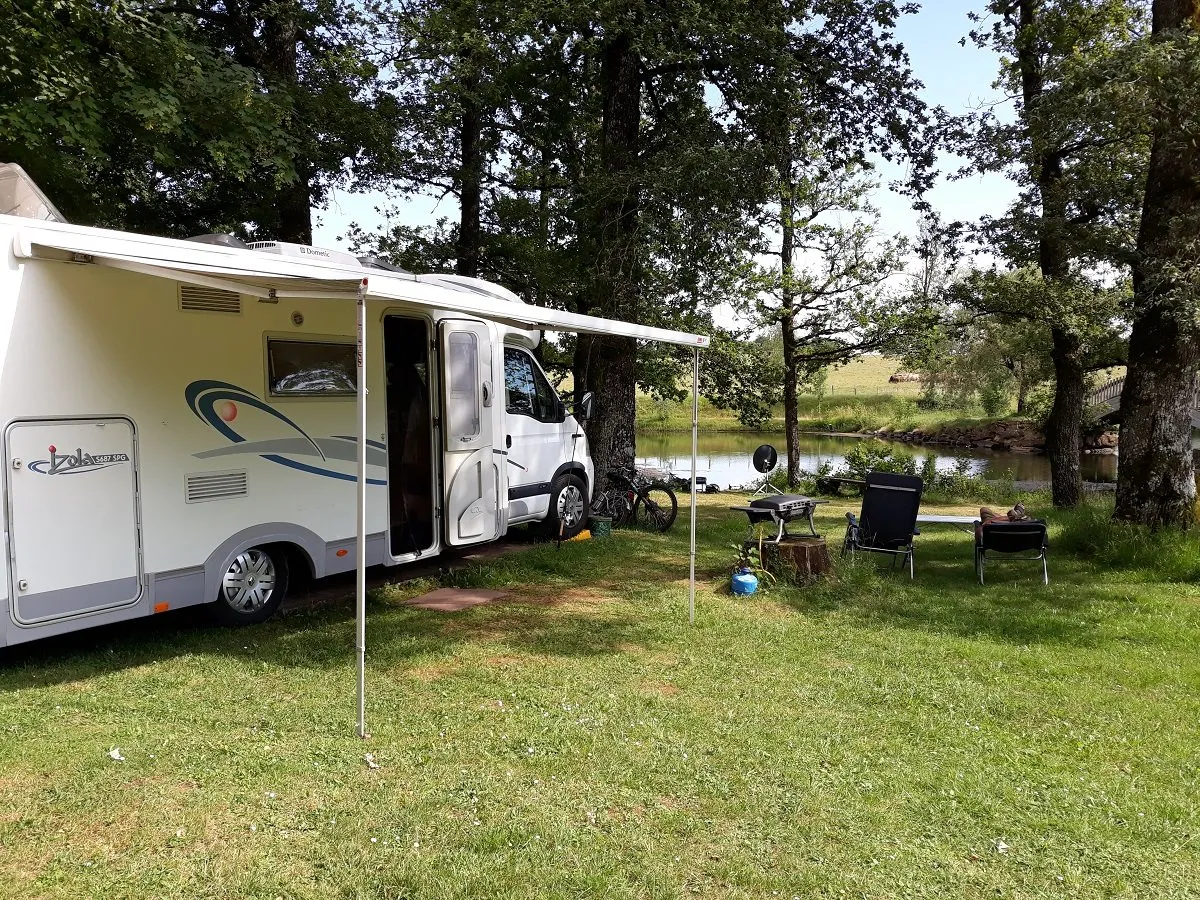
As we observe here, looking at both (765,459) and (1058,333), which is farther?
(1058,333)

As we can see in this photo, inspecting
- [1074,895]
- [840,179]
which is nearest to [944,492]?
[840,179]

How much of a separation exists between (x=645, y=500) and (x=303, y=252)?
5.52 meters

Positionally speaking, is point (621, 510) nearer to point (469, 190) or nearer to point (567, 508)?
point (567, 508)

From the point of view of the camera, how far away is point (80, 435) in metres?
4.71

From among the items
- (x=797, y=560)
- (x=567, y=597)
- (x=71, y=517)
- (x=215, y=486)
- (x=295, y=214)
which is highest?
(x=295, y=214)

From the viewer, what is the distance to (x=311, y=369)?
6.06 m

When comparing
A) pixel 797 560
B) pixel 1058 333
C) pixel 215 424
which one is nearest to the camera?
pixel 215 424

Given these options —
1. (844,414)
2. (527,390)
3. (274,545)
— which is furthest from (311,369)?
(844,414)

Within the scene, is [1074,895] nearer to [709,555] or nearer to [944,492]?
[709,555]

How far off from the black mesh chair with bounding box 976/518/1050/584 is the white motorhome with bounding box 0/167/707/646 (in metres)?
3.81

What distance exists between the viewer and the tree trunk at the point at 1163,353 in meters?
8.16

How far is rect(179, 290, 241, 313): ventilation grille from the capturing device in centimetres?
523

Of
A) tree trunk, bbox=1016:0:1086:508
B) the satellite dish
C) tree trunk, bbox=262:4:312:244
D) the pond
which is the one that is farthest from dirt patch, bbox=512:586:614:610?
the pond

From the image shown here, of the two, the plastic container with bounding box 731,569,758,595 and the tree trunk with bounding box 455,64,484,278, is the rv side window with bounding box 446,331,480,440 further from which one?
the tree trunk with bounding box 455,64,484,278
